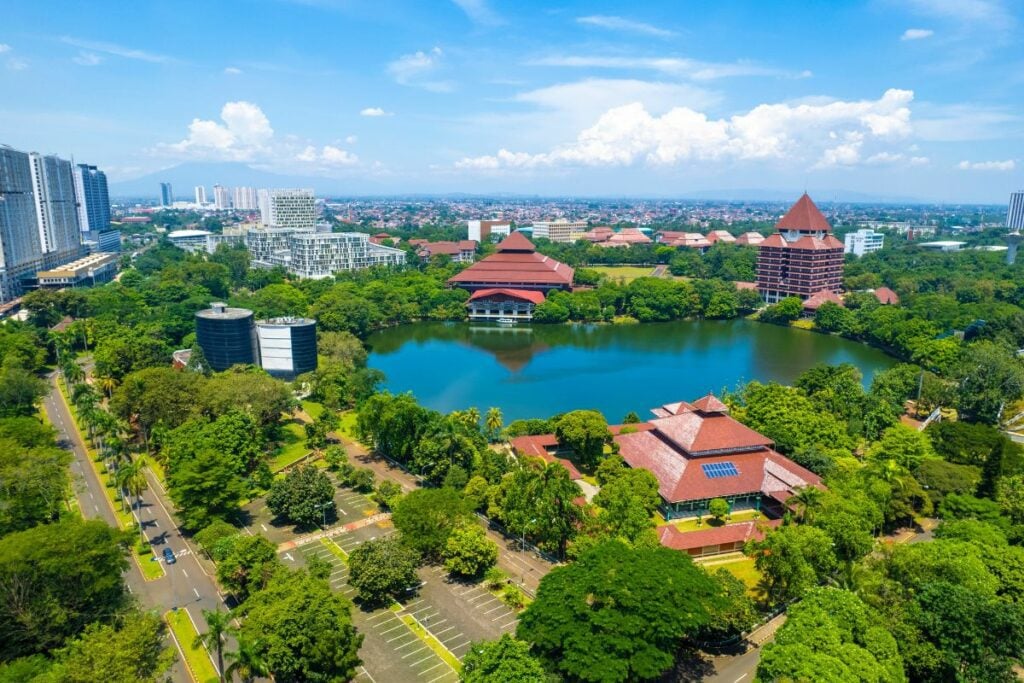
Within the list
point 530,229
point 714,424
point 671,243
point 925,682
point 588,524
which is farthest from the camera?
point 530,229

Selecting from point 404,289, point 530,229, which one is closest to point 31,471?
point 404,289

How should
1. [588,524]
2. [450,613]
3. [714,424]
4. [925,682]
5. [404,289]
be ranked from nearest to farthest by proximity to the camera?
[925,682]
[450,613]
[588,524]
[714,424]
[404,289]

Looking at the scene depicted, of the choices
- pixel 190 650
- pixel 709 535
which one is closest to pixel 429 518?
pixel 190 650

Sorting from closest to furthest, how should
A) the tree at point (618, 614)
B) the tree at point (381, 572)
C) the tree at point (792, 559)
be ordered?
the tree at point (618, 614) < the tree at point (792, 559) < the tree at point (381, 572)

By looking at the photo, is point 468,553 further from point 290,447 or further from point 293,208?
point 293,208

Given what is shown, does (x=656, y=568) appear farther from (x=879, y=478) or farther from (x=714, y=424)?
(x=879, y=478)

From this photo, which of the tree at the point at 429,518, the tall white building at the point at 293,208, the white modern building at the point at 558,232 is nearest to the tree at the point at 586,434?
the tree at the point at 429,518

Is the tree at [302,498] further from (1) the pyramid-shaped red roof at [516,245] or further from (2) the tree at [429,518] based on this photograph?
(1) the pyramid-shaped red roof at [516,245]
